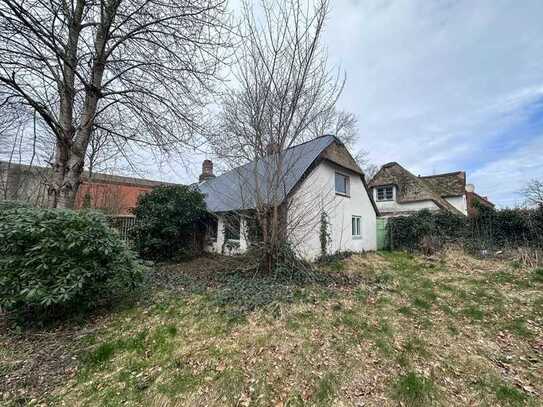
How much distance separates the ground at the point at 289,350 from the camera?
2.81m

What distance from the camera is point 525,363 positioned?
10.9 feet

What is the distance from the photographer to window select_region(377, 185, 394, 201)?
Result: 1935cm

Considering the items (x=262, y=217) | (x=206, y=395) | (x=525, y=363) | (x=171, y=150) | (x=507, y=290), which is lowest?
(x=206, y=395)

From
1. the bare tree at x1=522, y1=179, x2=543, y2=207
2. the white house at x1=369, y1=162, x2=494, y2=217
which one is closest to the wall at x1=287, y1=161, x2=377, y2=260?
the white house at x1=369, y1=162, x2=494, y2=217

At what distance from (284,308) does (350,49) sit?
6.73m

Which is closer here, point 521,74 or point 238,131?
point 238,131

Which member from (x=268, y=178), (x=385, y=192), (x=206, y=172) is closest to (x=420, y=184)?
(x=385, y=192)

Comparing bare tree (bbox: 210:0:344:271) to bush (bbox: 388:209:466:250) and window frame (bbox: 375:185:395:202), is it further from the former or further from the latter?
window frame (bbox: 375:185:395:202)

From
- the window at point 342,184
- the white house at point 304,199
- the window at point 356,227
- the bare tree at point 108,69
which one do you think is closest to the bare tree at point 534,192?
the white house at point 304,199

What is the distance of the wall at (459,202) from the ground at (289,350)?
55.4 ft

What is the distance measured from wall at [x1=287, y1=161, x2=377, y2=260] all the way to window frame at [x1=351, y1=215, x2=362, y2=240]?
0.17 meters

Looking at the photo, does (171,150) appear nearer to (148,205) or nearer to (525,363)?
(148,205)

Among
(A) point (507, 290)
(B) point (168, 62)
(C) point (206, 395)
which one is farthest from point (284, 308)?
(B) point (168, 62)

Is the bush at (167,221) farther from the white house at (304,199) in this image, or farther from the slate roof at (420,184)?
the slate roof at (420,184)
